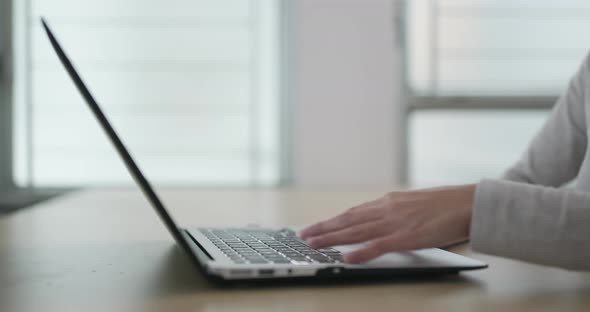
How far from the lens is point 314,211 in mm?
1441

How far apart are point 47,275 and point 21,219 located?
58 cm

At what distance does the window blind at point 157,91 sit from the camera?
117 inches

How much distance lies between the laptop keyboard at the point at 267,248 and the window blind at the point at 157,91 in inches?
82.3

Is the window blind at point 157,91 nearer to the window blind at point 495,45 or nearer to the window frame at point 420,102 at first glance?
the window frame at point 420,102

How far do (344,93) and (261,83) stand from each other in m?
0.36

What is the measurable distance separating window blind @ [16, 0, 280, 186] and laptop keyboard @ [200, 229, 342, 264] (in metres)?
2.09

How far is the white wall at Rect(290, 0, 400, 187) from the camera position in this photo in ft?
9.55

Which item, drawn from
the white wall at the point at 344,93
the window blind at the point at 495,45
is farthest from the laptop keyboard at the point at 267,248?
the window blind at the point at 495,45

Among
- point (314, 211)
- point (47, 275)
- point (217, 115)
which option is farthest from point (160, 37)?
point (47, 275)

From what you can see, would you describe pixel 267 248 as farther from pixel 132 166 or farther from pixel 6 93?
pixel 6 93

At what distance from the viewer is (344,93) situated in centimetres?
294

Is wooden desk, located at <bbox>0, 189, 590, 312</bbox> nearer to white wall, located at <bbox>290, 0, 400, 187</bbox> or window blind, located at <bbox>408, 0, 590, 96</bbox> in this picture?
white wall, located at <bbox>290, 0, 400, 187</bbox>

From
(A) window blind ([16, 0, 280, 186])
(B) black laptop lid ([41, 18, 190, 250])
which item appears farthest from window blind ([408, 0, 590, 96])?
(B) black laptop lid ([41, 18, 190, 250])

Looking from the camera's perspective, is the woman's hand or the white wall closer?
the woman's hand
